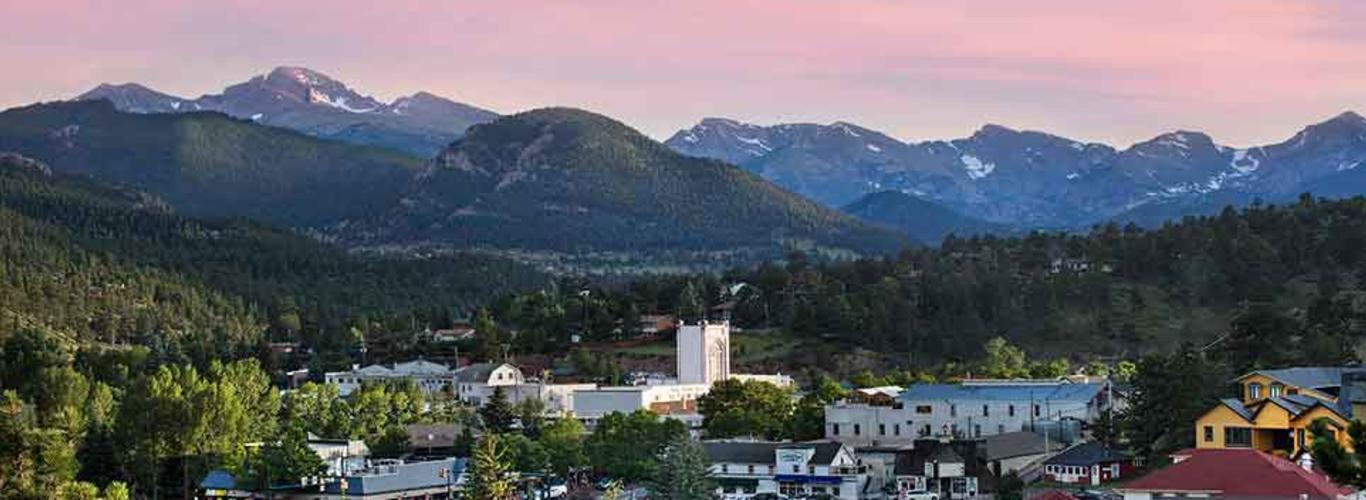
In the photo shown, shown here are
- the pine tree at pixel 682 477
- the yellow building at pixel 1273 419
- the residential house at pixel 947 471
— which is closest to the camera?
the yellow building at pixel 1273 419

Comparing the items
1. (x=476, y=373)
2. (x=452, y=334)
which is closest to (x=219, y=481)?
(x=476, y=373)

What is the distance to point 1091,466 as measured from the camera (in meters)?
62.7

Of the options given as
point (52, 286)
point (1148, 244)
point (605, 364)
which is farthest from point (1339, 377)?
point (52, 286)

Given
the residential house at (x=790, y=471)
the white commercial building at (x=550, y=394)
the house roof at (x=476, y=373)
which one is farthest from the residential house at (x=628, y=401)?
the residential house at (x=790, y=471)

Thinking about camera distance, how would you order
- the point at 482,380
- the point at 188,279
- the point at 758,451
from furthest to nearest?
1. the point at 188,279
2. the point at 482,380
3. the point at 758,451

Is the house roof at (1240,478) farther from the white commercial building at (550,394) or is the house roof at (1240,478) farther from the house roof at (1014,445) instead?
the white commercial building at (550,394)

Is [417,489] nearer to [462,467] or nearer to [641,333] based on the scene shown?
[462,467]

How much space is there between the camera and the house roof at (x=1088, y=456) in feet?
206

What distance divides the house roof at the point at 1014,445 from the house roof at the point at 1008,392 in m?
4.68

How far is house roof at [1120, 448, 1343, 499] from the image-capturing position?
1784 inches

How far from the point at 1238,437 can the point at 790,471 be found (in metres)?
19.6

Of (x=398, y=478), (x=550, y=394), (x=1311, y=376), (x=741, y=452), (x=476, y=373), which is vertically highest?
(x=1311, y=376)

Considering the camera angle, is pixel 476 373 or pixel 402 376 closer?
pixel 476 373

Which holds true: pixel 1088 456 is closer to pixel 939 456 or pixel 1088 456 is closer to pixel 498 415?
pixel 939 456
